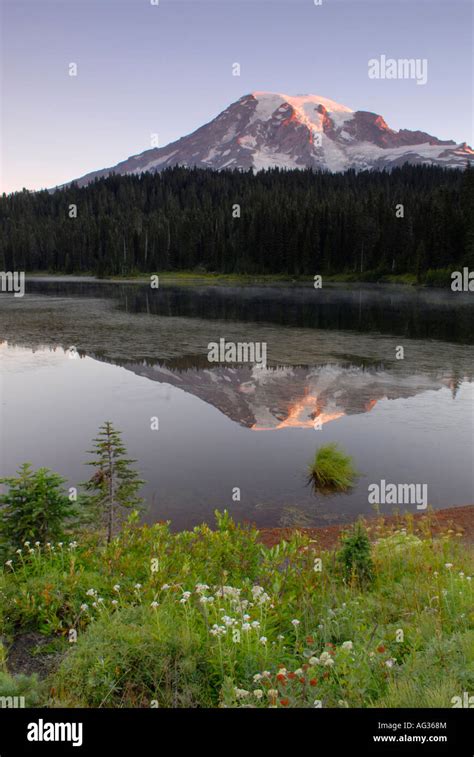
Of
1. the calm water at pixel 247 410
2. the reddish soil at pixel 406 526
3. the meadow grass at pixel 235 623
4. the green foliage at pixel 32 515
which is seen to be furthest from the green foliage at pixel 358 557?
the green foliage at pixel 32 515

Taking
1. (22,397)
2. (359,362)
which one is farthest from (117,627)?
(359,362)

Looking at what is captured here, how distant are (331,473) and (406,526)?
2733 millimetres

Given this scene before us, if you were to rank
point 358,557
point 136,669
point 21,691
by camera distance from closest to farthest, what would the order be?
point 21,691
point 136,669
point 358,557

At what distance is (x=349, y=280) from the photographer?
360 ft

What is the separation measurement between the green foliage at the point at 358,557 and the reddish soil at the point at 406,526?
2.05 meters

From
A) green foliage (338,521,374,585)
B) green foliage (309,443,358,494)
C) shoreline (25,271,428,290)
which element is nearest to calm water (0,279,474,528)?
green foliage (309,443,358,494)

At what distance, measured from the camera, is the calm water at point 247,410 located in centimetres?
1342

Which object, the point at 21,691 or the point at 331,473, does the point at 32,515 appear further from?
the point at 331,473

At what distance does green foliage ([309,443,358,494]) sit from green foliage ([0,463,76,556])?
6.92 metres

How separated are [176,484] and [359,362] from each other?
17027 millimetres

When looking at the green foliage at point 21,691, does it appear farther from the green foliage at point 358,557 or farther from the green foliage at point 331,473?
the green foliage at point 331,473

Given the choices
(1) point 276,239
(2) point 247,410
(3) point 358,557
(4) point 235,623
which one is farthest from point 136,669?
(1) point 276,239

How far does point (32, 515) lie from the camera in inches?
318
